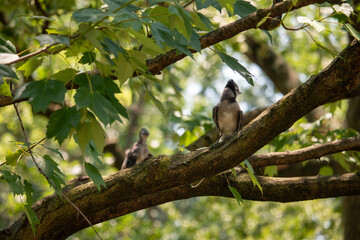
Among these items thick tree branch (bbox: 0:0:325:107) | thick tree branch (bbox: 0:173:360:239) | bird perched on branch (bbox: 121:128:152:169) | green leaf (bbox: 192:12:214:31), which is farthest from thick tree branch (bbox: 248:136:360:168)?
bird perched on branch (bbox: 121:128:152:169)

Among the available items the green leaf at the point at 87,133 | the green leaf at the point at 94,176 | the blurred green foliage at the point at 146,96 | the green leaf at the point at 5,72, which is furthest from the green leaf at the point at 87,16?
the green leaf at the point at 94,176

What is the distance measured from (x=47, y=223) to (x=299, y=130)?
10.3 ft

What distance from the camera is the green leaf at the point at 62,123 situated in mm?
2109

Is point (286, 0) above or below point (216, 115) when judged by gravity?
above

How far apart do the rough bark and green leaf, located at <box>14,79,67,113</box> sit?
1340 mm

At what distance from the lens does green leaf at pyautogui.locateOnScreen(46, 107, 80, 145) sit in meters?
2.11

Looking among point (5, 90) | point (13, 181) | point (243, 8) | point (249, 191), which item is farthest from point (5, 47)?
point (249, 191)

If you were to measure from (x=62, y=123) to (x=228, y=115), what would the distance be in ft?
8.91

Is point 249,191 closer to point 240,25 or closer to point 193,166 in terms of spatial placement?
point 193,166

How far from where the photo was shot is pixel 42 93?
6.80 feet

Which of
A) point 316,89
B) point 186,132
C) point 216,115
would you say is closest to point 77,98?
point 316,89

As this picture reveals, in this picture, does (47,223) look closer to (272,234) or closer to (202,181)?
(202,181)

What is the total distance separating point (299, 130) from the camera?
17.4 ft

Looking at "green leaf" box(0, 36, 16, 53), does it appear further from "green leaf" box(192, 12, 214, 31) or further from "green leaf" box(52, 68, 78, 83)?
"green leaf" box(192, 12, 214, 31)
